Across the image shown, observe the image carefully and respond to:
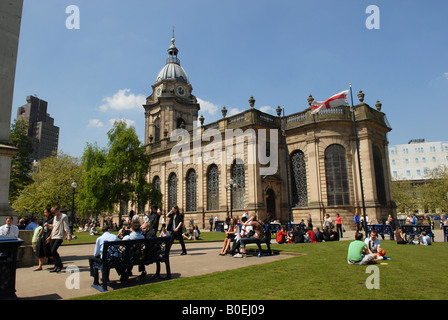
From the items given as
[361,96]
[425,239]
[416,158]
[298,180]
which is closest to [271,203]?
[298,180]

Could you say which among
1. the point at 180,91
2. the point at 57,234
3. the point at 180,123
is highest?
the point at 180,91

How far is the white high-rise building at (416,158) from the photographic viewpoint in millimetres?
82581

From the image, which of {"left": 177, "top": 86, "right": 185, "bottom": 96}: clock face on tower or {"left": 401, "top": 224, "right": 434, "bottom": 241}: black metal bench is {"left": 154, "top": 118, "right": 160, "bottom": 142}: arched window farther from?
{"left": 401, "top": 224, "right": 434, "bottom": 241}: black metal bench

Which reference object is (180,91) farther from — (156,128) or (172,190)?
(172,190)

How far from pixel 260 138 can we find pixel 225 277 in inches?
893

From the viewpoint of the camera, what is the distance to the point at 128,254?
6363 mm

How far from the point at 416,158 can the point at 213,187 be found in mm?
79192

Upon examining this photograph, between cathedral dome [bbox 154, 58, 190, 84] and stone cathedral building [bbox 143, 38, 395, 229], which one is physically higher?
cathedral dome [bbox 154, 58, 190, 84]

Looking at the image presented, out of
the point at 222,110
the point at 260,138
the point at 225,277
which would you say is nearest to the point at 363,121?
the point at 260,138

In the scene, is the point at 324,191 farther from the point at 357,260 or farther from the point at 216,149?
the point at 357,260

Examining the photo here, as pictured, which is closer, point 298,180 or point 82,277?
point 82,277

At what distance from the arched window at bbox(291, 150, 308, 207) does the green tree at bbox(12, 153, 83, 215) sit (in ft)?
87.6

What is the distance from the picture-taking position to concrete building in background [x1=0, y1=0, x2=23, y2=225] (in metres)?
9.41

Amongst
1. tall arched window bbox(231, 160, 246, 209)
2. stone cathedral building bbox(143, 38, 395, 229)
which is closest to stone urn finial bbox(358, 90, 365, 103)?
stone cathedral building bbox(143, 38, 395, 229)
